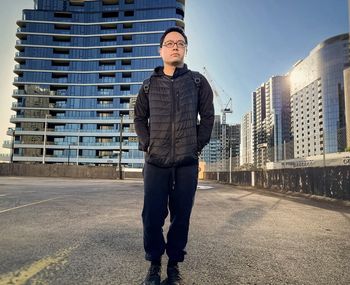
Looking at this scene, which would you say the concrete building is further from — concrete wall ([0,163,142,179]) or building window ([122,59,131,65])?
concrete wall ([0,163,142,179])

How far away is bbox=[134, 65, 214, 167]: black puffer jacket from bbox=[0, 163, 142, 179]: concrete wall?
138ft

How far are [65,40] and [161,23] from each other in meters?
26.8

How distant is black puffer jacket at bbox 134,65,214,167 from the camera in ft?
8.35

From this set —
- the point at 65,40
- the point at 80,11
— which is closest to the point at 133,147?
the point at 65,40

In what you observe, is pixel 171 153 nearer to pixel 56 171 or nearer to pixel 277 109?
pixel 56 171

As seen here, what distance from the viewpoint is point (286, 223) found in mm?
5711

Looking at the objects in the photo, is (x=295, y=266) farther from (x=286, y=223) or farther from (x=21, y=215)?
(x=21, y=215)

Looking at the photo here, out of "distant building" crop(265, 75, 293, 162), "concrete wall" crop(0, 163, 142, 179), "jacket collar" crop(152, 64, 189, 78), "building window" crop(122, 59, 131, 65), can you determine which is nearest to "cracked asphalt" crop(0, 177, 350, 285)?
"jacket collar" crop(152, 64, 189, 78)

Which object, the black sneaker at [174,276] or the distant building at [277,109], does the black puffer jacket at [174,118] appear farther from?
the distant building at [277,109]

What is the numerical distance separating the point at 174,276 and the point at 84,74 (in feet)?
291

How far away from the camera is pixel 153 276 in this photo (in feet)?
7.94

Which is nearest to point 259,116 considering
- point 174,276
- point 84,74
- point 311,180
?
point 84,74

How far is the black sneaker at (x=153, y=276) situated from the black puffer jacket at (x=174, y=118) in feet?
2.57

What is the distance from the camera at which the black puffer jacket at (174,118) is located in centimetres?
254
